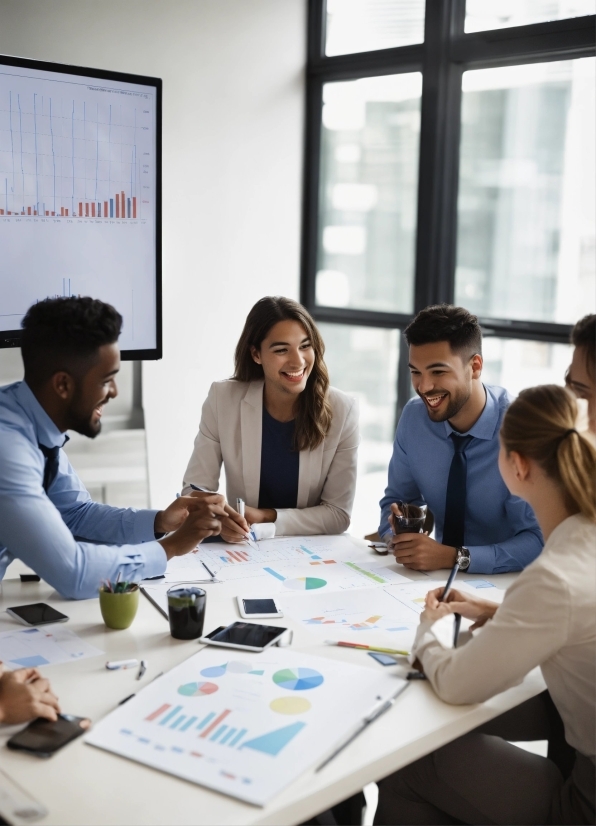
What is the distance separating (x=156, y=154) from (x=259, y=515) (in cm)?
172

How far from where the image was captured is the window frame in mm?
3781

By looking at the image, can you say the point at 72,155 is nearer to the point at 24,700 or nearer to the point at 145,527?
the point at 145,527

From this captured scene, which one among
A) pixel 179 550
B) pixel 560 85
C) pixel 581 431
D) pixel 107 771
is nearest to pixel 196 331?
pixel 560 85

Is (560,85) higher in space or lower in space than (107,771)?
higher

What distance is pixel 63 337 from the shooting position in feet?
6.36

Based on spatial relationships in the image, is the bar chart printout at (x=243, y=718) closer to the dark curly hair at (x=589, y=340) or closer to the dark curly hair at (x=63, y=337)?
the dark curly hair at (x=63, y=337)

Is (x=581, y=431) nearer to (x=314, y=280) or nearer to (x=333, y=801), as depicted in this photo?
(x=333, y=801)

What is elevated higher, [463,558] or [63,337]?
[63,337]

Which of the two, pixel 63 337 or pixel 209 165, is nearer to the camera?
pixel 63 337

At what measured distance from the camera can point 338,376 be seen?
4.82 meters

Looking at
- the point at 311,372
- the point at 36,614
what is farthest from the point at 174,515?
the point at 311,372

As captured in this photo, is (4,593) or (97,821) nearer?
(97,821)

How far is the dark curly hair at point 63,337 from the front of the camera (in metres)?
1.94

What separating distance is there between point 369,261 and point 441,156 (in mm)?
688
